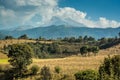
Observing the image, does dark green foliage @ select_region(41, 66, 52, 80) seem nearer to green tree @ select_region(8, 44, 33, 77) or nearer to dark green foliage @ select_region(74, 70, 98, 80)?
green tree @ select_region(8, 44, 33, 77)

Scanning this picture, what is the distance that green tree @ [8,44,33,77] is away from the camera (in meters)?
111

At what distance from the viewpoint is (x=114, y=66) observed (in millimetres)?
52219

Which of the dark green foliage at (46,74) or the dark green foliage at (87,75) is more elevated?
the dark green foliage at (87,75)

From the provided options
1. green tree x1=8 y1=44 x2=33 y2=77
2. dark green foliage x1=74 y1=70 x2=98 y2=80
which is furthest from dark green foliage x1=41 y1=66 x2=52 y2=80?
dark green foliage x1=74 y1=70 x2=98 y2=80

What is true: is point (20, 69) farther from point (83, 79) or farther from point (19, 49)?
point (83, 79)

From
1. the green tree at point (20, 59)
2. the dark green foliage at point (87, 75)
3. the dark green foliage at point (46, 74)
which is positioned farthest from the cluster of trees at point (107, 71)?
the green tree at point (20, 59)

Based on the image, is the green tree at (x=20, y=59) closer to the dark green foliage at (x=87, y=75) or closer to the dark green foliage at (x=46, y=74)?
the dark green foliage at (x=46, y=74)

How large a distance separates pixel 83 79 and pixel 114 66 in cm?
2813

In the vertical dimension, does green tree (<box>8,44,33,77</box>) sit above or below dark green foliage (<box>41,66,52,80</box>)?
above

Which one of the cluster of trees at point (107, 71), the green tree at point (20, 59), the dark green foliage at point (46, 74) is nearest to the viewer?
the cluster of trees at point (107, 71)

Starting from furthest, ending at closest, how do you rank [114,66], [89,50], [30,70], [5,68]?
[89,50] → [5,68] → [30,70] → [114,66]

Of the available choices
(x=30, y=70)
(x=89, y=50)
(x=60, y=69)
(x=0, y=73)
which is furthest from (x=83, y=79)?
(x=89, y=50)

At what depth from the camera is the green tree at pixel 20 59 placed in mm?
111188

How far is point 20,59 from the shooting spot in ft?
364
